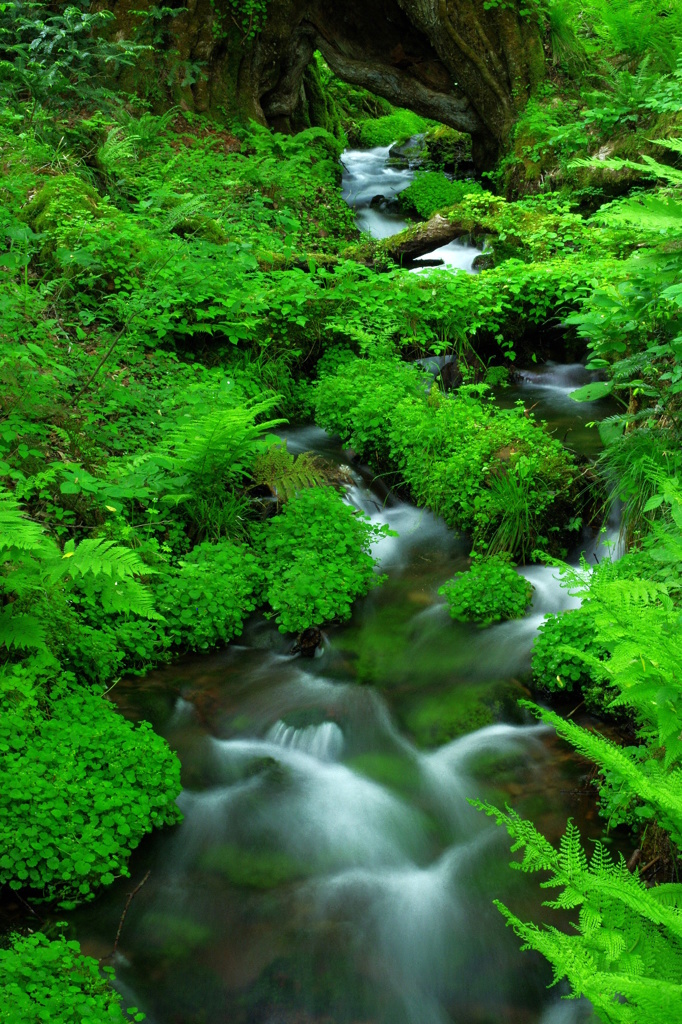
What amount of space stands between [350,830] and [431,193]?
39.0ft

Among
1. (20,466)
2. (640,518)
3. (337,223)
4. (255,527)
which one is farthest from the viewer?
(337,223)

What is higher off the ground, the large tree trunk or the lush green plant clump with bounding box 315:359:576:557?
the large tree trunk

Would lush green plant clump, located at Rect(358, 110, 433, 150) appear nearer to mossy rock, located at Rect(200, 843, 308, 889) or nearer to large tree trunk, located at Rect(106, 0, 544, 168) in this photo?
large tree trunk, located at Rect(106, 0, 544, 168)

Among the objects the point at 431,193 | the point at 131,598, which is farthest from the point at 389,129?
the point at 131,598

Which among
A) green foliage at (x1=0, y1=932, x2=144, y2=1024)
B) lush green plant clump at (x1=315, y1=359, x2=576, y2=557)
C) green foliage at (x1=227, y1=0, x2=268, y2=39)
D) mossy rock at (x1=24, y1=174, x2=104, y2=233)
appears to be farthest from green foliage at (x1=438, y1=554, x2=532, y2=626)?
green foliage at (x1=227, y1=0, x2=268, y2=39)

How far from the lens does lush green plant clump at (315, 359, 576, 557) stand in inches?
216

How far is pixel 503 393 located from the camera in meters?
7.95

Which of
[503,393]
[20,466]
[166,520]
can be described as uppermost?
[20,466]

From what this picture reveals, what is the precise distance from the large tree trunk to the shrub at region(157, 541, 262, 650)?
974cm

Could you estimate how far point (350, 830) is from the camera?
3701mm

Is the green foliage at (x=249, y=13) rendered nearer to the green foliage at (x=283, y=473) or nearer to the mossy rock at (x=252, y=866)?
the green foliage at (x=283, y=473)

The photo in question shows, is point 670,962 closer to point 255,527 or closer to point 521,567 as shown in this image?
point 521,567

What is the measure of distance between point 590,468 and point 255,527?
2.58m

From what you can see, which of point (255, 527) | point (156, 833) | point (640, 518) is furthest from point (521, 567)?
point (156, 833)
